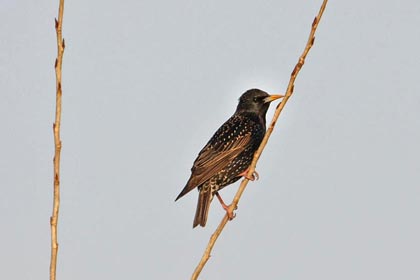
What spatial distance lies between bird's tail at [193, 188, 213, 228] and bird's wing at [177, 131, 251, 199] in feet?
0.71

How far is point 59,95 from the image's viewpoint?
3467mm

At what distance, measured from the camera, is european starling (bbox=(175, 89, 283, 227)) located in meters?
8.66

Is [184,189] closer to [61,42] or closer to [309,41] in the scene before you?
[309,41]

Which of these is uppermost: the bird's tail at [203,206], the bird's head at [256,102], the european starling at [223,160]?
the bird's head at [256,102]

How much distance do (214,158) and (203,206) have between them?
0.69 metres

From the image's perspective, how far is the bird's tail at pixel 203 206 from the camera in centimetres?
832

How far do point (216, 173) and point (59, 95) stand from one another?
17.8 feet

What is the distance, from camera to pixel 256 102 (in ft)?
32.2

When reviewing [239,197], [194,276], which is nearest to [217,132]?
[239,197]

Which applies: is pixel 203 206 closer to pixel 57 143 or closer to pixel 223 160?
pixel 223 160

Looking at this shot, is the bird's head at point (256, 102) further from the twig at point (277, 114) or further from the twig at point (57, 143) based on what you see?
the twig at point (57, 143)

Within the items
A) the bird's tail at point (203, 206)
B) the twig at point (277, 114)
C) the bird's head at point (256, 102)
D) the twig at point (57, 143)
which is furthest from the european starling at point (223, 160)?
the twig at point (57, 143)

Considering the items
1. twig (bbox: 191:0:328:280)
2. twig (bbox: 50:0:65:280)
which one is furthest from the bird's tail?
twig (bbox: 50:0:65:280)

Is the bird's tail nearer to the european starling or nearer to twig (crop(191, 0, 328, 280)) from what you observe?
the european starling
